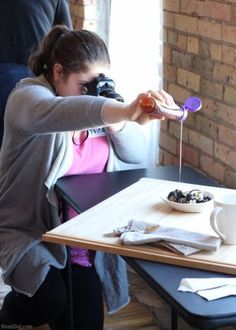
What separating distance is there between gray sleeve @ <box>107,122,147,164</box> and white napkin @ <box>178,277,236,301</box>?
2.58 ft

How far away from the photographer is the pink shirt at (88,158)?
6.36 feet

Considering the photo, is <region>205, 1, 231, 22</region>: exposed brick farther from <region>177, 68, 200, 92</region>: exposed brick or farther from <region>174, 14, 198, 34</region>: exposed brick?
<region>177, 68, 200, 92</region>: exposed brick

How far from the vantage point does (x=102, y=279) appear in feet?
6.41

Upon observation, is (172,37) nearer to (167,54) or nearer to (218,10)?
(167,54)

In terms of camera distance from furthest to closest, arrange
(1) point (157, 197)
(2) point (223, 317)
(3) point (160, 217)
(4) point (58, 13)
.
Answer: (4) point (58, 13) → (1) point (157, 197) → (3) point (160, 217) → (2) point (223, 317)

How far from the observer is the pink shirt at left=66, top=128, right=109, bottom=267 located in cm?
194

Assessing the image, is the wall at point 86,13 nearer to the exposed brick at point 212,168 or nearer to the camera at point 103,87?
the exposed brick at point 212,168

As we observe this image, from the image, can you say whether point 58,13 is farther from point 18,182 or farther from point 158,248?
point 158,248

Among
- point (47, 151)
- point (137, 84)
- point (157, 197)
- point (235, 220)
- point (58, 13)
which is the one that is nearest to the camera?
point (235, 220)

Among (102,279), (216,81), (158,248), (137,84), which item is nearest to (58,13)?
(137,84)

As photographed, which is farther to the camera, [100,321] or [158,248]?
[100,321]

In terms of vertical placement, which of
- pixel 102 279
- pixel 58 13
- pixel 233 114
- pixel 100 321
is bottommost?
pixel 100 321

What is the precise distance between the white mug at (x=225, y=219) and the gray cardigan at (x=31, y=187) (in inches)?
20.9

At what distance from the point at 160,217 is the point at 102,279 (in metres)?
0.50
